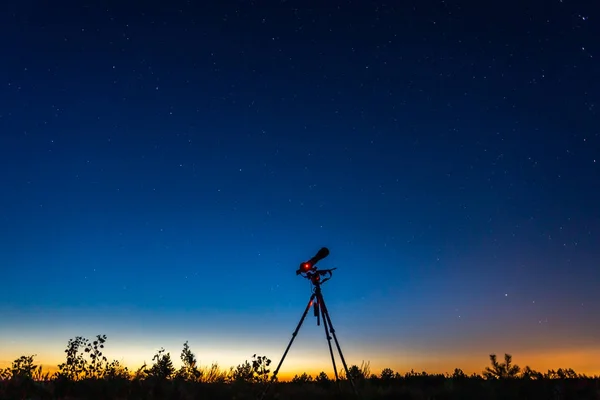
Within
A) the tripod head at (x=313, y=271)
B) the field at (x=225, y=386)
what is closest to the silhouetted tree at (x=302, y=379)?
the field at (x=225, y=386)

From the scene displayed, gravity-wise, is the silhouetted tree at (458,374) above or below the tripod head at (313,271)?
below

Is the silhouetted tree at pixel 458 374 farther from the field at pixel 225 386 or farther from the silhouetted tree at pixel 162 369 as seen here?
the silhouetted tree at pixel 162 369

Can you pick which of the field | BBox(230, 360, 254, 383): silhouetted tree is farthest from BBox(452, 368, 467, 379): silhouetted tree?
BBox(230, 360, 254, 383): silhouetted tree

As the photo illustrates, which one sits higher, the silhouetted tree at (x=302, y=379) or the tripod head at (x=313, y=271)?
the tripod head at (x=313, y=271)

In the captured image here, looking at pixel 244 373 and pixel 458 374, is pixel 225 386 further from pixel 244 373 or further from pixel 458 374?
pixel 458 374

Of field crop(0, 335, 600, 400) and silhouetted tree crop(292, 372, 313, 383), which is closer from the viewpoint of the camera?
field crop(0, 335, 600, 400)

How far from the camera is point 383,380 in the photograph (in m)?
11.8

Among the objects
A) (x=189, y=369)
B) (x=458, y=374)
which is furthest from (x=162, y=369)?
(x=458, y=374)

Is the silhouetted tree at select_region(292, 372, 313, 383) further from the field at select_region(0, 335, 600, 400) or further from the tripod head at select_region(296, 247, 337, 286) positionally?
the tripod head at select_region(296, 247, 337, 286)

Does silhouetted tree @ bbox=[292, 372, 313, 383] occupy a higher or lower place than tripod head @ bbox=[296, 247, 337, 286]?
lower

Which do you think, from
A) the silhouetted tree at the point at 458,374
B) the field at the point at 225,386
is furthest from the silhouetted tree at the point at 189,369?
the silhouetted tree at the point at 458,374

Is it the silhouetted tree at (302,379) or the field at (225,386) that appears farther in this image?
the silhouetted tree at (302,379)

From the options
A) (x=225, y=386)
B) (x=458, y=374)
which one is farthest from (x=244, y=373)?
(x=458, y=374)

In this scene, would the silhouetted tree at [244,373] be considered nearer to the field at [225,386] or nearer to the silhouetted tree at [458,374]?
the field at [225,386]
